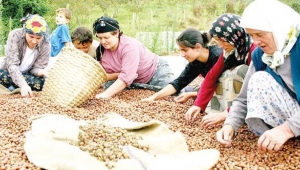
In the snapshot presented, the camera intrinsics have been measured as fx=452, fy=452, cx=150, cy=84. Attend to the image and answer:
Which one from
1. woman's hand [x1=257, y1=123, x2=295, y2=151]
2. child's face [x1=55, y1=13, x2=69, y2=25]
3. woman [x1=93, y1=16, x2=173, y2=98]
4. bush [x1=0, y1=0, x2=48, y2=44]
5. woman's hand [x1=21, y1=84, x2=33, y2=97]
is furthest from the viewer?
bush [x1=0, y1=0, x2=48, y2=44]

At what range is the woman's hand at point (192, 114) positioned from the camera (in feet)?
11.5

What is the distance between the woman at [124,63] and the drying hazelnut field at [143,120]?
157mm

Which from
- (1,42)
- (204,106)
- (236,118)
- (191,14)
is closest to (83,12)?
(191,14)

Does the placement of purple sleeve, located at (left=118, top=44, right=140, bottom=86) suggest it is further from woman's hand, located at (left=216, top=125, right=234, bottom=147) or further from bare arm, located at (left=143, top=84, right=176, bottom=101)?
woman's hand, located at (left=216, top=125, right=234, bottom=147)

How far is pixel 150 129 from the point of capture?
2980 mm

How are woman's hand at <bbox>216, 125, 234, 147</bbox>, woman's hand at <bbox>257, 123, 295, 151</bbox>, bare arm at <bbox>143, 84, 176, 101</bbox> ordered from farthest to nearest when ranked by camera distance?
bare arm at <bbox>143, 84, 176, 101</bbox>, woman's hand at <bbox>216, 125, 234, 147</bbox>, woman's hand at <bbox>257, 123, 295, 151</bbox>

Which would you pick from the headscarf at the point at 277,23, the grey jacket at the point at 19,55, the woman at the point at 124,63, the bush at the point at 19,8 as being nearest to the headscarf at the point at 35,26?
the grey jacket at the point at 19,55

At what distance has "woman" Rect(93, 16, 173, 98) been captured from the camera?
4.56m

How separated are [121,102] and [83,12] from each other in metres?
6.82

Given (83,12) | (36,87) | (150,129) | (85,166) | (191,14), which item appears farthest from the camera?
(191,14)

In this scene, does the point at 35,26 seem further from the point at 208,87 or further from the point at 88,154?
the point at 88,154

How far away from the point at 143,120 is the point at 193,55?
0.72 m

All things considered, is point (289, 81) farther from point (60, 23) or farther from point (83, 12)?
point (83, 12)

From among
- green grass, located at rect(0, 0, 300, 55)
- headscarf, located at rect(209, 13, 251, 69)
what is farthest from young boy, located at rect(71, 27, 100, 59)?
green grass, located at rect(0, 0, 300, 55)
